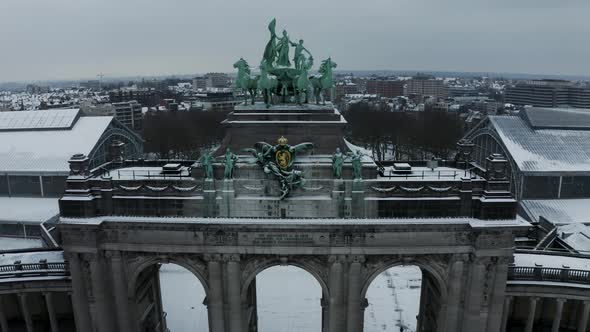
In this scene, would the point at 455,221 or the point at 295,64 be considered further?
the point at 295,64

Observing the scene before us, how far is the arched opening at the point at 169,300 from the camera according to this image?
3528cm

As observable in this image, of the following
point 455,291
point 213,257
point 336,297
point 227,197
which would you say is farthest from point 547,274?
point 213,257

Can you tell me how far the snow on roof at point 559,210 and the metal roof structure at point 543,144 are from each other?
4017 mm

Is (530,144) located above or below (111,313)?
above

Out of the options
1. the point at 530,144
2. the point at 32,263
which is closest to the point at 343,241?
the point at 32,263

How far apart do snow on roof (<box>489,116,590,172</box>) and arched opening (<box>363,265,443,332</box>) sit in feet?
71.1

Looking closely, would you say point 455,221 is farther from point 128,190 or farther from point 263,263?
point 128,190

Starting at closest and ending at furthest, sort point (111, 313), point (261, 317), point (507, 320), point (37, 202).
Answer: point (111, 313) → point (507, 320) → point (261, 317) → point (37, 202)

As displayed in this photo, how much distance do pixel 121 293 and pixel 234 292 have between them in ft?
27.5

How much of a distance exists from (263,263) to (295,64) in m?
14.7

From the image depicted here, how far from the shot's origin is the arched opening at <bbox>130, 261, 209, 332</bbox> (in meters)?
35.3

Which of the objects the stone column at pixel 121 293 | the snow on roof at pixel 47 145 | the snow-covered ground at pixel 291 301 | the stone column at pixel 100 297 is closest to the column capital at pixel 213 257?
the stone column at pixel 121 293

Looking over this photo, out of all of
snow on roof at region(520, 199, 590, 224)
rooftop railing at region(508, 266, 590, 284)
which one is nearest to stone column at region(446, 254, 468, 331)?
rooftop railing at region(508, 266, 590, 284)

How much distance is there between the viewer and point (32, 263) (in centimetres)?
3428
